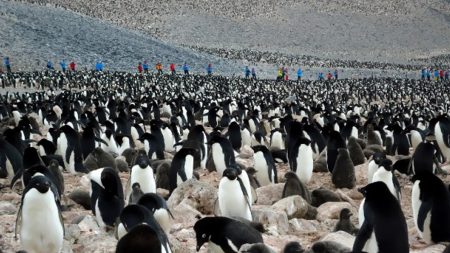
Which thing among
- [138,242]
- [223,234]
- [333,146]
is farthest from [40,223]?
[333,146]

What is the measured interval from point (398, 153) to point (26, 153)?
7.67 m

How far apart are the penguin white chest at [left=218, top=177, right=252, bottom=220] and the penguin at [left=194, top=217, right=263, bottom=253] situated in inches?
55.4

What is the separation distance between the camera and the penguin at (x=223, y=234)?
498 centimetres

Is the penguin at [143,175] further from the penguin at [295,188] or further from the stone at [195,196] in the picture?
the penguin at [295,188]

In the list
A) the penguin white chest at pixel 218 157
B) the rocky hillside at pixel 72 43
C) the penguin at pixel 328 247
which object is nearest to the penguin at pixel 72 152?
the penguin white chest at pixel 218 157

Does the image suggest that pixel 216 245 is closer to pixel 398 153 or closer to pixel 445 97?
pixel 398 153

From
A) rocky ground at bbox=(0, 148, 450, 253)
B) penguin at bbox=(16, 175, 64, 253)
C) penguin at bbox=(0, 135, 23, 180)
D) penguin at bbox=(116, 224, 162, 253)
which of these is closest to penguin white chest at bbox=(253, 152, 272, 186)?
rocky ground at bbox=(0, 148, 450, 253)

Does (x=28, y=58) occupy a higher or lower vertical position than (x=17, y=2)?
lower

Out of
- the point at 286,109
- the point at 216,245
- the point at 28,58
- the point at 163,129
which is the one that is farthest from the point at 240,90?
the point at 216,245

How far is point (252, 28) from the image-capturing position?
76.4 meters

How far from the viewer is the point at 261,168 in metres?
9.31

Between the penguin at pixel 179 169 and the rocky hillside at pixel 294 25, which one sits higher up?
the rocky hillside at pixel 294 25

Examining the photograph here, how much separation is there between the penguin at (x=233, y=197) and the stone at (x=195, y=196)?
0.61 m

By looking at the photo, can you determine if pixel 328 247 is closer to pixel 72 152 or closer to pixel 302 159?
pixel 302 159
